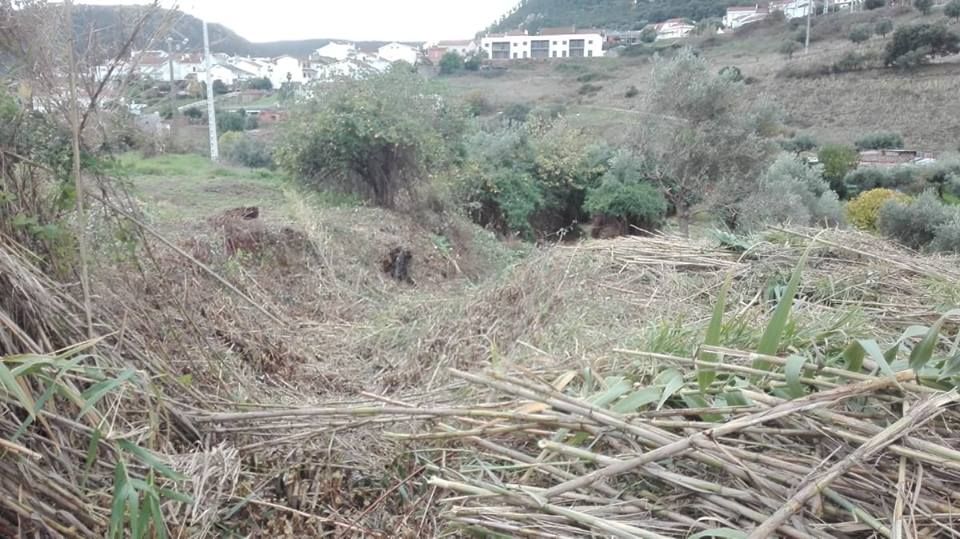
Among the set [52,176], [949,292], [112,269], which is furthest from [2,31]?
[949,292]

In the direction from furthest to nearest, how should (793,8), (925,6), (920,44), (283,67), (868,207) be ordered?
(793,8)
(925,6)
(920,44)
(283,67)
(868,207)

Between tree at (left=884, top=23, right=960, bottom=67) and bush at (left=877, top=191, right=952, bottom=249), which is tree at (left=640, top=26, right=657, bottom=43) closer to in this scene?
tree at (left=884, top=23, right=960, bottom=67)

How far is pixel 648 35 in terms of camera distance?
128 ft

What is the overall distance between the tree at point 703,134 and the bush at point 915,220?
2.29 metres

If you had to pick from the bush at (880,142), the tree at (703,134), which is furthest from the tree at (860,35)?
the tree at (703,134)

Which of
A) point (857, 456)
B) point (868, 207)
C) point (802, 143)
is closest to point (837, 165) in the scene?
point (802, 143)

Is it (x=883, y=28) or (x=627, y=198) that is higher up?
(x=883, y=28)

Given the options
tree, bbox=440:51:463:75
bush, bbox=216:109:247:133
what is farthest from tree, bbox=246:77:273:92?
tree, bbox=440:51:463:75

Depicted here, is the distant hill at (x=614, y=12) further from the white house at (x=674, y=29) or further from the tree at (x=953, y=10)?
the tree at (x=953, y=10)

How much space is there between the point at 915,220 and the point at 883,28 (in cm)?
2282

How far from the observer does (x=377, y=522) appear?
6.27ft

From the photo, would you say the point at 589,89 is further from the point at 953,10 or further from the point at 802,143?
the point at 953,10

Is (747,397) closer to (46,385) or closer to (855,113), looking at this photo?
(46,385)

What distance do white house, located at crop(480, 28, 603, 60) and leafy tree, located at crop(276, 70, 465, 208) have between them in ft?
103
